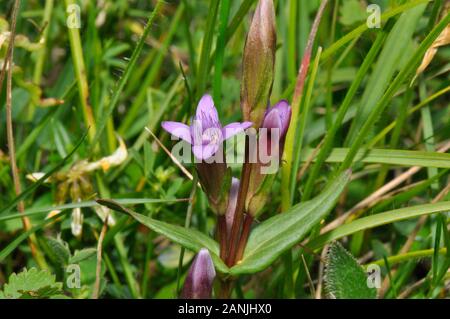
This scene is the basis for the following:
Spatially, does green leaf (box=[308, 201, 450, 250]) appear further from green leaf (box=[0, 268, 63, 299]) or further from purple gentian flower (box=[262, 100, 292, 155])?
green leaf (box=[0, 268, 63, 299])

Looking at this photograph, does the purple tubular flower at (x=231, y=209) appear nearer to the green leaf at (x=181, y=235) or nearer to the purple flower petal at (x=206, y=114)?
the green leaf at (x=181, y=235)

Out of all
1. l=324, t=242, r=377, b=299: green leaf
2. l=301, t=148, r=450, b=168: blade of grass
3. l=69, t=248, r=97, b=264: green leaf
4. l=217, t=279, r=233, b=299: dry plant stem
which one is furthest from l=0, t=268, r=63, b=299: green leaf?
l=301, t=148, r=450, b=168: blade of grass

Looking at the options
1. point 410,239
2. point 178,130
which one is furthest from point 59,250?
point 410,239

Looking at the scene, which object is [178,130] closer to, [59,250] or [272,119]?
[272,119]

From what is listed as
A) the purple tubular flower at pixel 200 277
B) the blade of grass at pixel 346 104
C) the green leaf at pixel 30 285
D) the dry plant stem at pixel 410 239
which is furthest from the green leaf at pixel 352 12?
the green leaf at pixel 30 285
